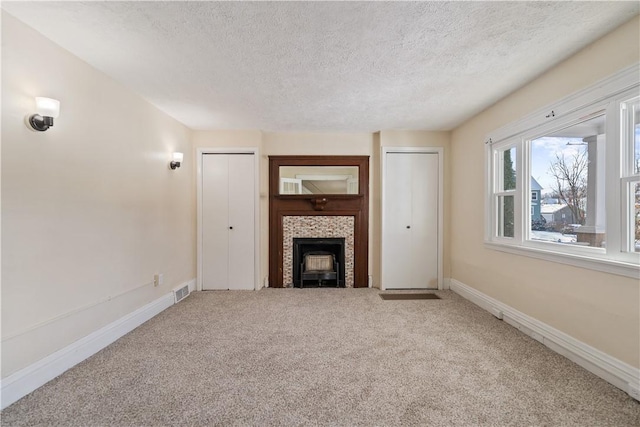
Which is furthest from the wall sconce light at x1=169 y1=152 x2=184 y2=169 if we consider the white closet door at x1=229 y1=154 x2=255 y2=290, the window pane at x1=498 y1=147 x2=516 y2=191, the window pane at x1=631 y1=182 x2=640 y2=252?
the window pane at x1=631 y1=182 x2=640 y2=252

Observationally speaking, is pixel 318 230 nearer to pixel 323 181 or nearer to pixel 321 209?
pixel 321 209

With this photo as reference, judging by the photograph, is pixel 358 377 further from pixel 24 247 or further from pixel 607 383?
pixel 24 247

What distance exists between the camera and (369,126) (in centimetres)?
394

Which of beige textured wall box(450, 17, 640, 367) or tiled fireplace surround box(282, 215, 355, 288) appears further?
tiled fireplace surround box(282, 215, 355, 288)

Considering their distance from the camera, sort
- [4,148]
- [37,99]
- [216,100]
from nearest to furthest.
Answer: [4,148], [37,99], [216,100]

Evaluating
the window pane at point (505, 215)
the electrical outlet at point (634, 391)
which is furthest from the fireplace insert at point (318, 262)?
the electrical outlet at point (634, 391)

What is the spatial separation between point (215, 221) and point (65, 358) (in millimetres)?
2351

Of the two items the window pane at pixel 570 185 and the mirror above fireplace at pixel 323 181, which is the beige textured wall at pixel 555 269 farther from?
the mirror above fireplace at pixel 323 181

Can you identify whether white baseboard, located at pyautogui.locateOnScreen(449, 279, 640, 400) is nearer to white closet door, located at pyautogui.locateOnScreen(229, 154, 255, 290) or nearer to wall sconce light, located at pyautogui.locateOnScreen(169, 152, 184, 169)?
white closet door, located at pyautogui.locateOnScreen(229, 154, 255, 290)

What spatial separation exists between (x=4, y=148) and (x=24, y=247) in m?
0.61

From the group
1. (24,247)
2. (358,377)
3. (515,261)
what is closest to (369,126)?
(515,261)

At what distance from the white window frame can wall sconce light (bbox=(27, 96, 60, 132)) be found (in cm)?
371

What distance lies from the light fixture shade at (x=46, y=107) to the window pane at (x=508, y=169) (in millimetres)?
3980

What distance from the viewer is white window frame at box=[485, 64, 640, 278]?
1812 millimetres
